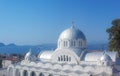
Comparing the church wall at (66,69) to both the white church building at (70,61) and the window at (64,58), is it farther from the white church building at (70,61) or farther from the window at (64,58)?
the window at (64,58)

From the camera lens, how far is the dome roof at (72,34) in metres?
39.6

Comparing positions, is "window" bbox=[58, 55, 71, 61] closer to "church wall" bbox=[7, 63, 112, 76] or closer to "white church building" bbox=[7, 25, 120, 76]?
"white church building" bbox=[7, 25, 120, 76]

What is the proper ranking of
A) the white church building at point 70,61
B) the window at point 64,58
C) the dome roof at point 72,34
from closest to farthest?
the white church building at point 70,61 → the window at point 64,58 → the dome roof at point 72,34

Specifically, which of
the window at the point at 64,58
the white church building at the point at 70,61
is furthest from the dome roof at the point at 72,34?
the window at the point at 64,58

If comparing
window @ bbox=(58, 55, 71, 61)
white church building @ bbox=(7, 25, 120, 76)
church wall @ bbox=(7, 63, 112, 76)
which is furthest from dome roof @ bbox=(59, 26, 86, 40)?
church wall @ bbox=(7, 63, 112, 76)

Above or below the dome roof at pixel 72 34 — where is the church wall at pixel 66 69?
below

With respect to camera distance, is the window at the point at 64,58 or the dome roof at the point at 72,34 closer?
the window at the point at 64,58

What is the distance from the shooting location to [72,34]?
39719 millimetres

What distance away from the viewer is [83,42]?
40.2 meters

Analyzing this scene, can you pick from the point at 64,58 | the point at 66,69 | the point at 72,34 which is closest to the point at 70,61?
the point at 64,58

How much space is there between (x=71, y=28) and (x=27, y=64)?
8993 millimetres

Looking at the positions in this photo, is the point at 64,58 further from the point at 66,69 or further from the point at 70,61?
the point at 66,69

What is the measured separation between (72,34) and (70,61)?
13.8 ft

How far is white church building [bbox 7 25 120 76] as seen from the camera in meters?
31.9
